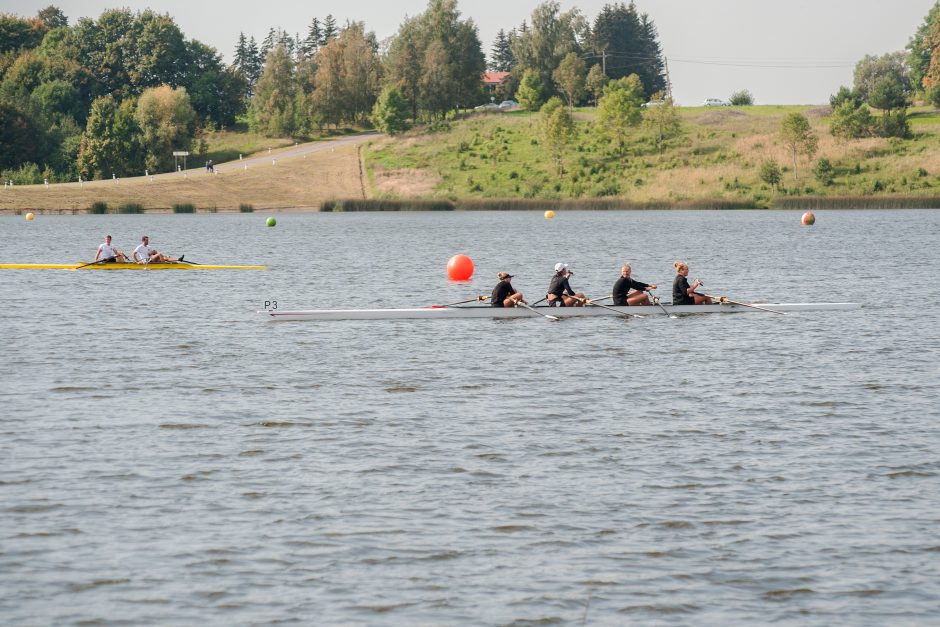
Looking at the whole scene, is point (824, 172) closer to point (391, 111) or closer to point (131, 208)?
point (391, 111)

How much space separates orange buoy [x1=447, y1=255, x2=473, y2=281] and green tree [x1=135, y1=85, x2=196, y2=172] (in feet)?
341

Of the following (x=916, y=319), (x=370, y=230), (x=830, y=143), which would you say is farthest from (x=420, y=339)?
(x=830, y=143)

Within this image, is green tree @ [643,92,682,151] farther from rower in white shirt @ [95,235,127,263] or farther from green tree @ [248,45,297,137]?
rower in white shirt @ [95,235,127,263]

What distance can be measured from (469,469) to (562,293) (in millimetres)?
16620

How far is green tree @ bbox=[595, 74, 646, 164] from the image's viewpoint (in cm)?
14300

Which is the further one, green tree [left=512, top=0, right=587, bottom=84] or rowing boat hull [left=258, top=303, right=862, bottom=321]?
green tree [left=512, top=0, right=587, bottom=84]

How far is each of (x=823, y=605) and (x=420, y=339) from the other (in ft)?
65.3

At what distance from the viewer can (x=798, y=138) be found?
5074 inches

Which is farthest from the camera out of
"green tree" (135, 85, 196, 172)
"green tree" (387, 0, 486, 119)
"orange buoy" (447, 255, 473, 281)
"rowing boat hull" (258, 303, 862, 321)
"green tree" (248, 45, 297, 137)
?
"green tree" (248, 45, 297, 137)

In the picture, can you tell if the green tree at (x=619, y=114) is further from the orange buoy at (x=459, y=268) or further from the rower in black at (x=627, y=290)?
the rower in black at (x=627, y=290)

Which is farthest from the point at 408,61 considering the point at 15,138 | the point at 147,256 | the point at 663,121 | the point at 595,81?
the point at 147,256

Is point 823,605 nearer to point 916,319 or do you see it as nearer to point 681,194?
point 916,319

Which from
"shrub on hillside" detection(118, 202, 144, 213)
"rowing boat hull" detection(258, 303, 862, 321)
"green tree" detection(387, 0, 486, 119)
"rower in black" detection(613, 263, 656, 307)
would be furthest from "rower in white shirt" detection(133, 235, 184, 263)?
"green tree" detection(387, 0, 486, 119)

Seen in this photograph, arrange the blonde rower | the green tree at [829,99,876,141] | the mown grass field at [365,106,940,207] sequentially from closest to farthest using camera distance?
the blonde rower < the mown grass field at [365,106,940,207] < the green tree at [829,99,876,141]
